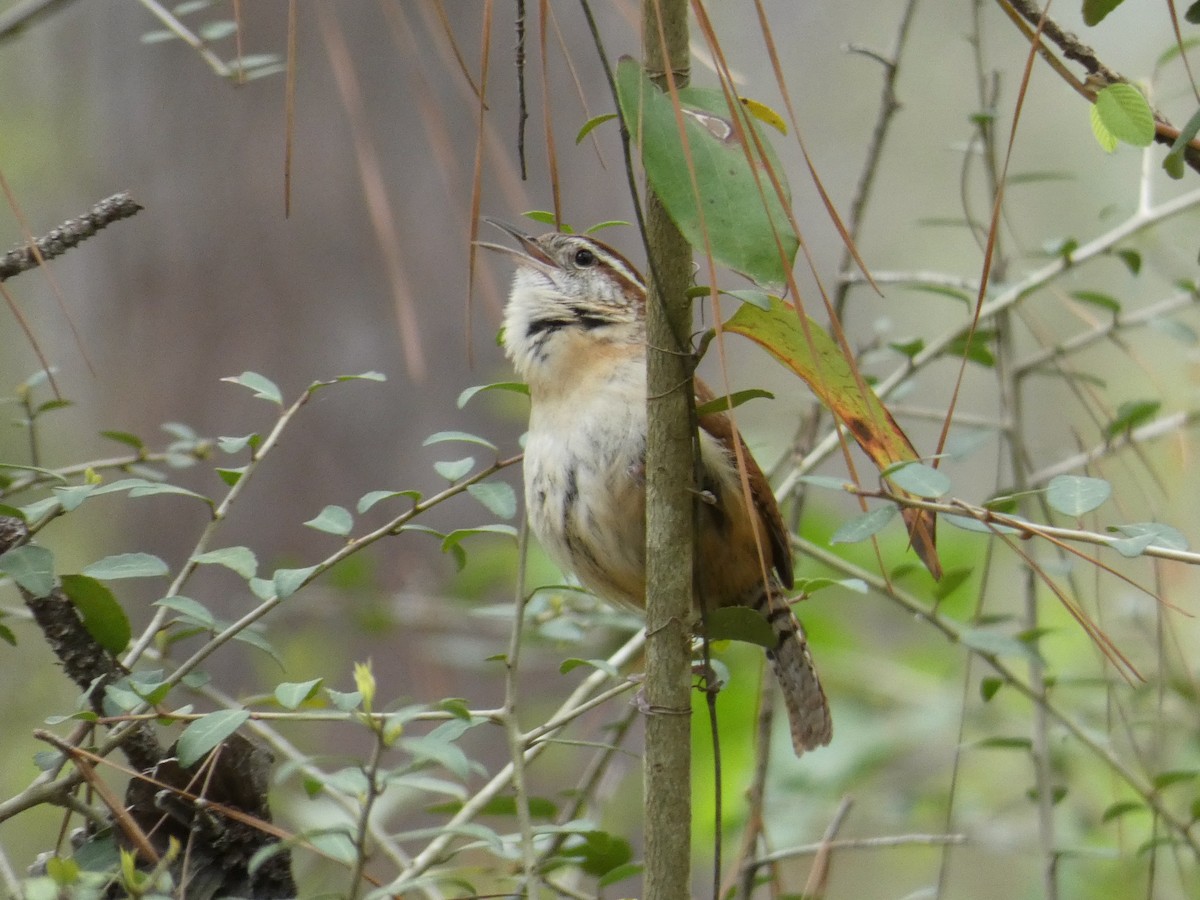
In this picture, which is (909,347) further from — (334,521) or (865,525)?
(334,521)

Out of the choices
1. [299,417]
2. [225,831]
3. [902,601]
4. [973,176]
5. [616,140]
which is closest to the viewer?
[225,831]

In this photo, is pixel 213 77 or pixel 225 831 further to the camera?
pixel 213 77

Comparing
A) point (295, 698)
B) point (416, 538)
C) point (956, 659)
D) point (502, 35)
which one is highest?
point (502, 35)

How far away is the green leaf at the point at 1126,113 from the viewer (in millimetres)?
1518

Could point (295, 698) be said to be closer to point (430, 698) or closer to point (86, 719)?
point (86, 719)

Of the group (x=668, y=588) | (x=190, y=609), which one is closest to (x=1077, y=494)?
(x=668, y=588)

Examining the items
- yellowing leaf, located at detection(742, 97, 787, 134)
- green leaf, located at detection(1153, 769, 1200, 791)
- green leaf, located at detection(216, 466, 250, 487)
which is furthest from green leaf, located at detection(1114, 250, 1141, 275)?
green leaf, located at detection(216, 466, 250, 487)

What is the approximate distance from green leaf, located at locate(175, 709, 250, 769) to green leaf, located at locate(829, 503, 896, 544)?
0.80 meters

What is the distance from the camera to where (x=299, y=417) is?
16.9 ft

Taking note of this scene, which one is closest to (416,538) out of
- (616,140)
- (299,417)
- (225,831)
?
(299,417)

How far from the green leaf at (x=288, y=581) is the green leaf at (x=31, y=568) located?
29cm

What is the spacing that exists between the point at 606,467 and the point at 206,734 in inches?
45.2

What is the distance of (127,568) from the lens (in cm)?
171

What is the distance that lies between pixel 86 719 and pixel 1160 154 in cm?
356
